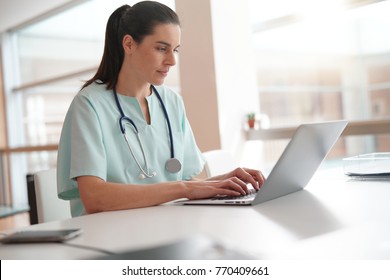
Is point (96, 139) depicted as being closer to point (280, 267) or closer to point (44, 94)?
point (280, 267)

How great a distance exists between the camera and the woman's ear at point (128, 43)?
131 cm

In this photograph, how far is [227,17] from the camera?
121 inches

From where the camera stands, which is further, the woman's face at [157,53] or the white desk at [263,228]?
the woman's face at [157,53]

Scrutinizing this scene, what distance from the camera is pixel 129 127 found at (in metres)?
1.29

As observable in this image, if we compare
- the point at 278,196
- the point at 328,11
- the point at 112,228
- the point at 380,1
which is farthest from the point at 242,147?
the point at 112,228

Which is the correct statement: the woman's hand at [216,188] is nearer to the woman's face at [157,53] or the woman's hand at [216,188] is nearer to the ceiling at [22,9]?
the woman's face at [157,53]

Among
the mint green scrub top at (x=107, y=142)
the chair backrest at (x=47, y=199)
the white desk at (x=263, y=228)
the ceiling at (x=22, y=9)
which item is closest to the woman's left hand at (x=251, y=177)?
the white desk at (x=263, y=228)

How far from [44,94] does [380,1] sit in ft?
12.5

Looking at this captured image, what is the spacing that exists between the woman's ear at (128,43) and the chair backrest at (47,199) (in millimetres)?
402

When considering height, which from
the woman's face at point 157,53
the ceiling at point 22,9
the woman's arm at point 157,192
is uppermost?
the ceiling at point 22,9

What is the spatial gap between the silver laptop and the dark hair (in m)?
0.48

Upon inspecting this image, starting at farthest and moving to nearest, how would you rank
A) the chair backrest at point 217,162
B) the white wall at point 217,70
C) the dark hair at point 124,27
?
the white wall at point 217,70 → the chair backrest at point 217,162 → the dark hair at point 124,27

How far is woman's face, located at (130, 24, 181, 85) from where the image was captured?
1284 millimetres

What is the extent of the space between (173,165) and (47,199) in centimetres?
35
